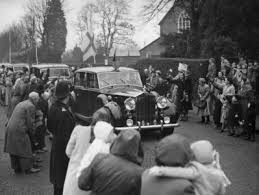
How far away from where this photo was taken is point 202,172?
3.58 meters

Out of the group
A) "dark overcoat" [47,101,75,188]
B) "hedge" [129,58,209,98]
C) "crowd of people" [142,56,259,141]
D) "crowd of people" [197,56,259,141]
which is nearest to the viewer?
"dark overcoat" [47,101,75,188]

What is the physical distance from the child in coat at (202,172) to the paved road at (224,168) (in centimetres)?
437

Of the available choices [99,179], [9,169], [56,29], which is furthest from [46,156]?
[56,29]

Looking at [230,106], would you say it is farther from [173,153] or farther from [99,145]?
[173,153]

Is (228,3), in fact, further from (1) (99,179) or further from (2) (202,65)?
(1) (99,179)

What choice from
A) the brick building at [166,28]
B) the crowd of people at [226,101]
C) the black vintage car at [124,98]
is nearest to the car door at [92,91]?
the black vintage car at [124,98]

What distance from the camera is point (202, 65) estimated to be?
23.1m

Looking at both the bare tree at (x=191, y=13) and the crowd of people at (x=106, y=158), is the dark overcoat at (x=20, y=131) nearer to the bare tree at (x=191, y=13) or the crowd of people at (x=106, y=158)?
the crowd of people at (x=106, y=158)

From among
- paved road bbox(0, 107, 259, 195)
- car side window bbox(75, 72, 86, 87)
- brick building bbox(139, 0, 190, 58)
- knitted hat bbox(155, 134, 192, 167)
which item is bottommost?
paved road bbox(0, 107, 259, 195)

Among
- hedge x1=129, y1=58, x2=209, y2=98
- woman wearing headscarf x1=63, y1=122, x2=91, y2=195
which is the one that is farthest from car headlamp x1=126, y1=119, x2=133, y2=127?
hedge x1=129, y1=58, x2=209, y2=98

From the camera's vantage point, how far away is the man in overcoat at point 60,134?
19.6 feet

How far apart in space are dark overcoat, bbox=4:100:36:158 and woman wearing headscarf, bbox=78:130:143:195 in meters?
5.18

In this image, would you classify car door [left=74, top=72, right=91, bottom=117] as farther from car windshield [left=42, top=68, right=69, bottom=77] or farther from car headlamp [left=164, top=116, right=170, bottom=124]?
car windshield [left=42, top=68, right=69, bottom=77]

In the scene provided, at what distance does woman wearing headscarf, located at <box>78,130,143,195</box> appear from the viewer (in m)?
3.79
